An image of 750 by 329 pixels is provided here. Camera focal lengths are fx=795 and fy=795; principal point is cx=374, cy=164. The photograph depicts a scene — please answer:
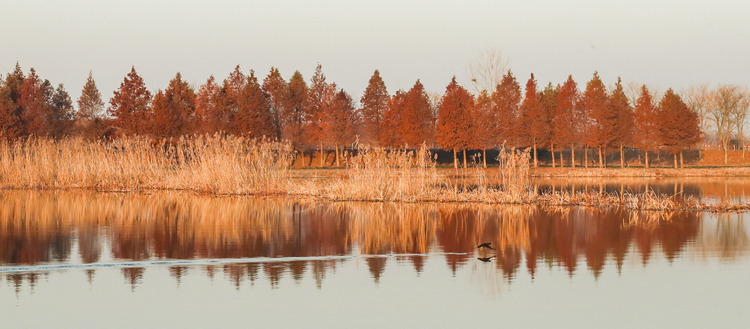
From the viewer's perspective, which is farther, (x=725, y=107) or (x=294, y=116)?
(x=725, y=107)

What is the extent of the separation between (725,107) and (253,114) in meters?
44.1

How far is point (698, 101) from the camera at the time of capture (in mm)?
81562

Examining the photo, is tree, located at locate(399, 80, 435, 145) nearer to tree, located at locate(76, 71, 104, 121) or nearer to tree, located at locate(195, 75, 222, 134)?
tree, located at locate(195, 75, 222, 134)

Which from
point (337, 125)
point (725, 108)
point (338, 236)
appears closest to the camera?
point (338, 236)

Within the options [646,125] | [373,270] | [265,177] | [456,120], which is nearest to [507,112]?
[456,120]

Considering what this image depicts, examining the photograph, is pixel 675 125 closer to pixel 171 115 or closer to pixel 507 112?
pixel 507 112

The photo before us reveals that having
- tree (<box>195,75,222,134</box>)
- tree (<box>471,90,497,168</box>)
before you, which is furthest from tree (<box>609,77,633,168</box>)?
tree (<box>195,75,222,134</box>)

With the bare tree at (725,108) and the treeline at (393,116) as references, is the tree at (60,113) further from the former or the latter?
the bare tree at (725,108)

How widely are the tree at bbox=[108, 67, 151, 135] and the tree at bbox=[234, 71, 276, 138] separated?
23.3 ft

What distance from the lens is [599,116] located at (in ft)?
181

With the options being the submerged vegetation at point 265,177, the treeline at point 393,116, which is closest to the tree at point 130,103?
the treeline at point 393,116

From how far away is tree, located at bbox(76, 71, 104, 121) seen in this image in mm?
72938

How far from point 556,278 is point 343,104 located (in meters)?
46.3

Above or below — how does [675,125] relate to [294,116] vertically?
below
